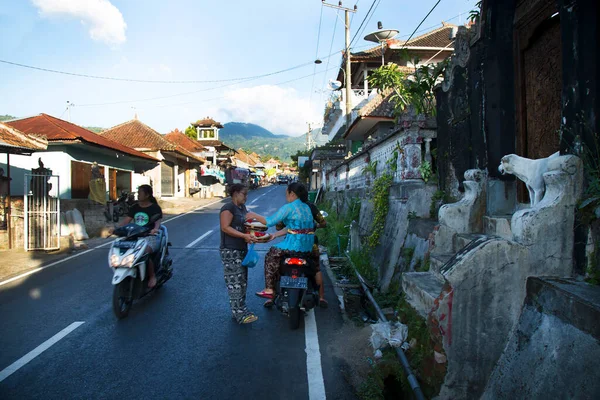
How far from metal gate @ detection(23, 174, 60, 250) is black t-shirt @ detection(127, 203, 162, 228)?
5673mm

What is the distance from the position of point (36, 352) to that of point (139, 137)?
28403mm

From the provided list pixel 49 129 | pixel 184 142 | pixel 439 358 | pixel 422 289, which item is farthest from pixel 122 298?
pixel 184 142

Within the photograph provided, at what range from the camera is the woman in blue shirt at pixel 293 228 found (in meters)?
4.95

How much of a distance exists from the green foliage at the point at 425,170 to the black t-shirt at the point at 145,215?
4271 millimetres

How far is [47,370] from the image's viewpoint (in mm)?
3730

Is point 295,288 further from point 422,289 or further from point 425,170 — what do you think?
point 425,170

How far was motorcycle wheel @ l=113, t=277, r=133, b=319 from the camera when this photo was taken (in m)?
5.06

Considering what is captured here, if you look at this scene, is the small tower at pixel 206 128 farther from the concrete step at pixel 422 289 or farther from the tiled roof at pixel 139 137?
the concrete step at pixel 422 289

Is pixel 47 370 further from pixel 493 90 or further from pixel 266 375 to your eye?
pixel 493 90

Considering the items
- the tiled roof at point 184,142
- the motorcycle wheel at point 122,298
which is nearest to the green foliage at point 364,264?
the motorcycle wheel at point 122,298

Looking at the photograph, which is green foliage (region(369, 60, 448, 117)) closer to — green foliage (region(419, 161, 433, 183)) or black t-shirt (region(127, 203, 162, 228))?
green foliage (region(419, 161, 433, 183))

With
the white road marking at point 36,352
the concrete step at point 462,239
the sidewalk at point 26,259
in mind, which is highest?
the concrete step at point 462,239

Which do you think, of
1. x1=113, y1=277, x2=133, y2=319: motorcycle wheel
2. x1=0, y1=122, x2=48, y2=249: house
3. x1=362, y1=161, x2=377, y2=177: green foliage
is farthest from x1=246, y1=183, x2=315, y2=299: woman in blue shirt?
x1=0, y1=122, x2=48, y2=249: house

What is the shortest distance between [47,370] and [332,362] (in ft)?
8.49
